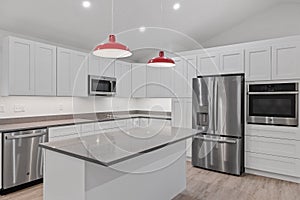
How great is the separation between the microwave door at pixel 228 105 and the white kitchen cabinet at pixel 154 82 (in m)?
1.50

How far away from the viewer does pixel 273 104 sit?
3.31 metres

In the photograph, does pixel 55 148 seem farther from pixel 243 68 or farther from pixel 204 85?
pixel 243 68

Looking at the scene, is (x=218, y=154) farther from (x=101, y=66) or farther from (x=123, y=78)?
(x=101, y=66)

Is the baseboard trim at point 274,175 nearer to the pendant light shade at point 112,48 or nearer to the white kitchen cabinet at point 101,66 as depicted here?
the pendant light shade at point 112,48

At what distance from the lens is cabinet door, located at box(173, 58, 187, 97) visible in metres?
4.27

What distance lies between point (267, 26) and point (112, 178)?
4.25 metres

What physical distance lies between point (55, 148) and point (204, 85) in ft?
9.30

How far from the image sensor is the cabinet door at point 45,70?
328 centimetres

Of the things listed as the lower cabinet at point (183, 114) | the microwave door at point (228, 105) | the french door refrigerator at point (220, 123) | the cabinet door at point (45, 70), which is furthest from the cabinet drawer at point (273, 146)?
the cabinet door at point (45, 70)

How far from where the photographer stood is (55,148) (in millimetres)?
1789

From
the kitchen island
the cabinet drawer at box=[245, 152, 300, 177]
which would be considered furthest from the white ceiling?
the cabinet drawer at box=[245, 152, 300, 177]

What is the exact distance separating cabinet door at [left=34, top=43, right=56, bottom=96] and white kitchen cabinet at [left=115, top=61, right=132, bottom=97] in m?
1.57

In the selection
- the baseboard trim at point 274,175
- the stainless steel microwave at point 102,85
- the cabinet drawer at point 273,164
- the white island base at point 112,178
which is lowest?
the baseboard trim at point 274,175

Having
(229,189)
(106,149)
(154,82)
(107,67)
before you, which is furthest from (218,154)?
(107,67)
